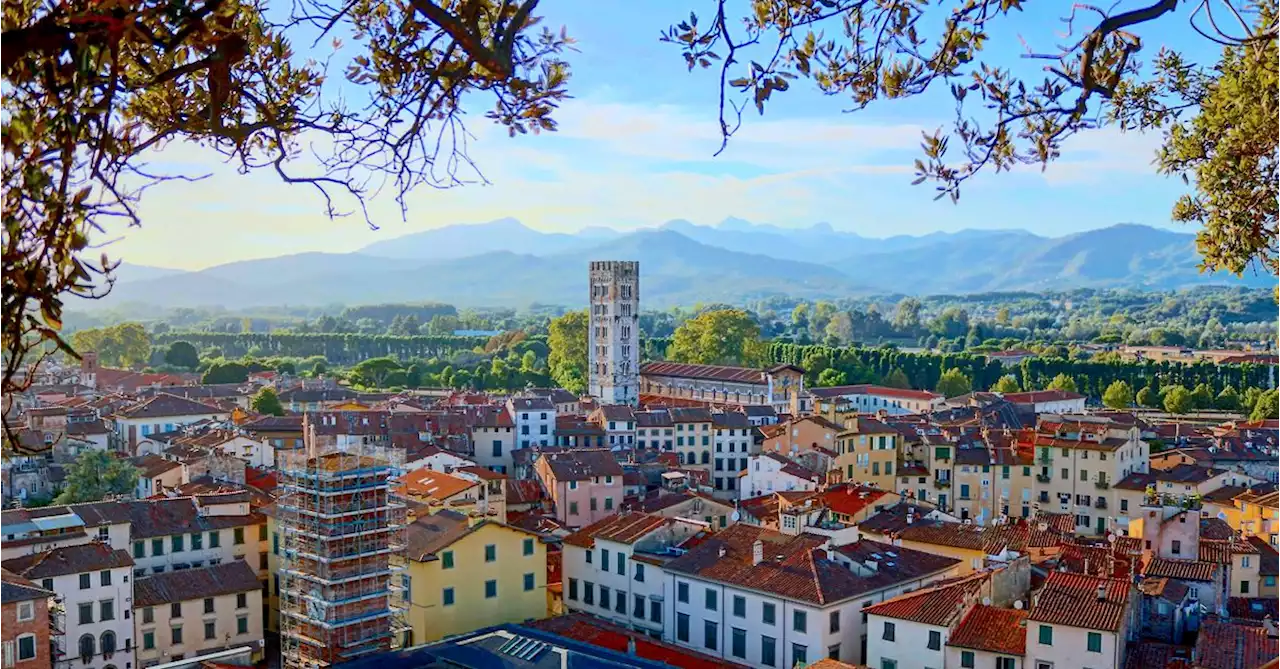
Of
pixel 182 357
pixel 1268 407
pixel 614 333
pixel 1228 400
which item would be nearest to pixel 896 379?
pixel 1228 400

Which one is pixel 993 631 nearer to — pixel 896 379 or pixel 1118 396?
pixel 1118 396

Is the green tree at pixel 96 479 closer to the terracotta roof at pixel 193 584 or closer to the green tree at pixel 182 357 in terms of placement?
the terracotta roof at pixel 193 584

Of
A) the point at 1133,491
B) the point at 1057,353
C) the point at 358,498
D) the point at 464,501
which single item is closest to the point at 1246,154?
the point at 358,498

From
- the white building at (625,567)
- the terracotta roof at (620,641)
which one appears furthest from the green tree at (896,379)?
the terracotta roof at (620,641)

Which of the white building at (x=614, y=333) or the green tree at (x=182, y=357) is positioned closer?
the white building at (x=614, y=333)

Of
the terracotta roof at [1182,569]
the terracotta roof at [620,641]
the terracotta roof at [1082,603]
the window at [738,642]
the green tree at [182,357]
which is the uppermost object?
the green tree at [182,357]
